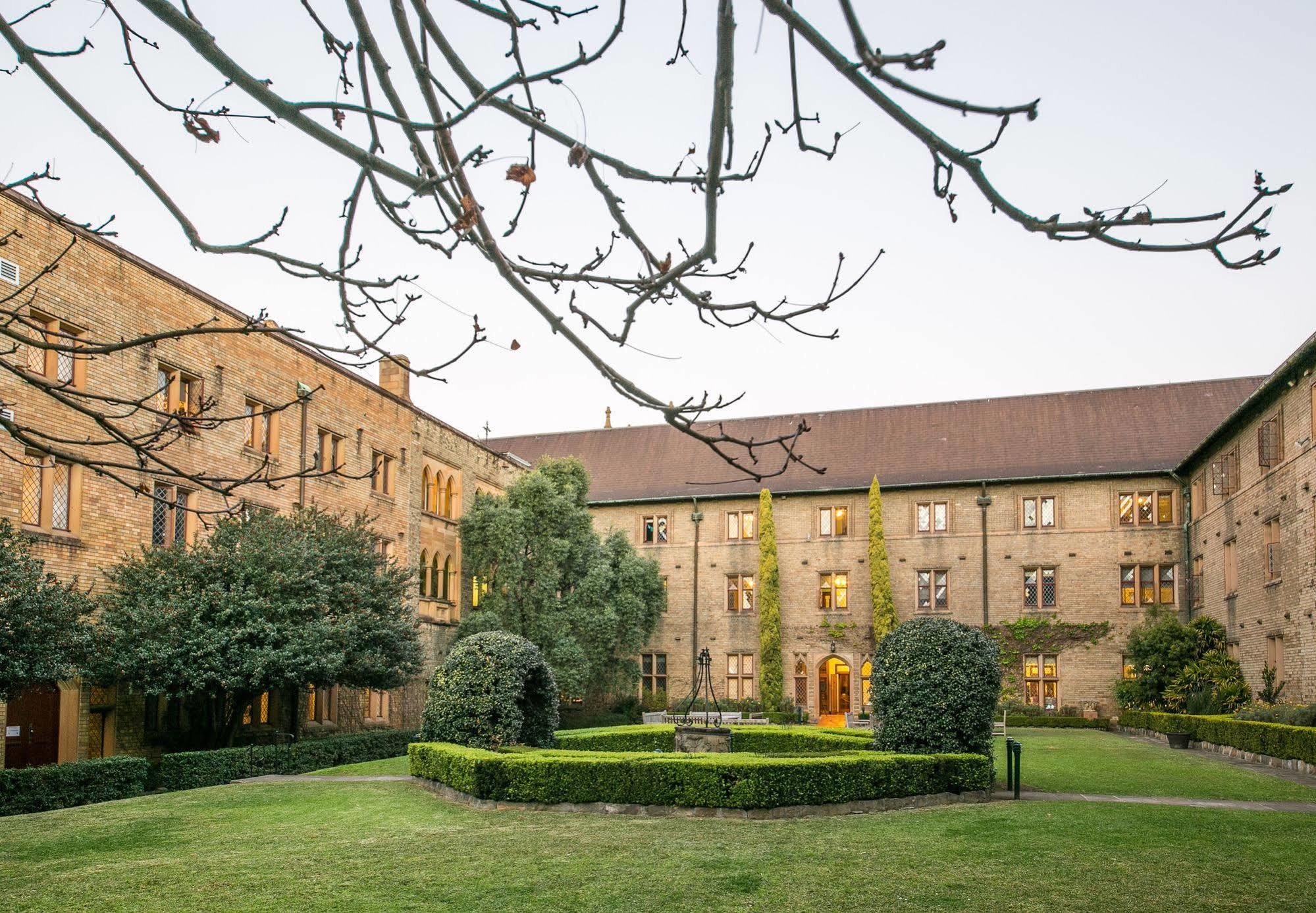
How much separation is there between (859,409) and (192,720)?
29532mm

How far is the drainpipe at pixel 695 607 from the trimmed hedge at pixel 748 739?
16.5 meters

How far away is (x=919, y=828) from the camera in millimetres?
12977

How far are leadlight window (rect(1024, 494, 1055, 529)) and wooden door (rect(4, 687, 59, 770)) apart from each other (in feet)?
97.8

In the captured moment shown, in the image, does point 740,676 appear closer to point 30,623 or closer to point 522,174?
point 30,623

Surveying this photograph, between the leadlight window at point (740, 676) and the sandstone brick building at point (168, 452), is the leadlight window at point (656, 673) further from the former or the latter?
the sandstone brick building at point (168, 452)

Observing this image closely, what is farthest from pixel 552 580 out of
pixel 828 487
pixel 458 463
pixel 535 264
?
pixel 535 264

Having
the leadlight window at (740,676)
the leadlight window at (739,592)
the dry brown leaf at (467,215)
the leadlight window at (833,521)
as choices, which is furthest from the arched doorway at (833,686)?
the dry brown leaf at (467,215)

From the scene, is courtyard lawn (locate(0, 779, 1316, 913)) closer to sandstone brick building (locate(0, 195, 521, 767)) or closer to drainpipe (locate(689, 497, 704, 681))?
sandstone brick building (locate(0, 195, 521, 767))

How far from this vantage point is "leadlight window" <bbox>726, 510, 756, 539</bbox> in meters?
42.5

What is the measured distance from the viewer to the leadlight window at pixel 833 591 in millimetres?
40781

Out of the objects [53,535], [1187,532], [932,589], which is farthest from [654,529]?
[53,535]

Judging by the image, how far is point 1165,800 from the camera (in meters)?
15.8

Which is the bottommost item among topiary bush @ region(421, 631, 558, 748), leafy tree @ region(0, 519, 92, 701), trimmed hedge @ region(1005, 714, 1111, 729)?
trimmed hedge @ region(1005, 714, 1111, 729)

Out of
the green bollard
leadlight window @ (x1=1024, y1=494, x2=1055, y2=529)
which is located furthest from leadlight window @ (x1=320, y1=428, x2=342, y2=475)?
leadlight window @ (x1=1024, y1=494, x2=1055, y2=529)
